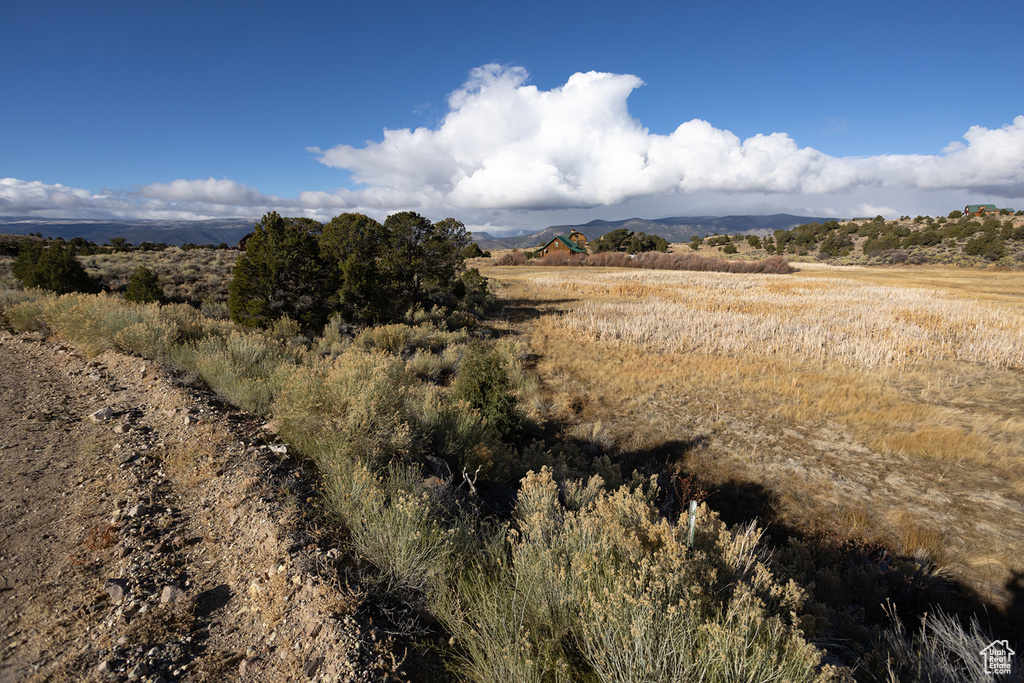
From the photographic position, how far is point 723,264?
52.3 m

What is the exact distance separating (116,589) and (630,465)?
5.87m

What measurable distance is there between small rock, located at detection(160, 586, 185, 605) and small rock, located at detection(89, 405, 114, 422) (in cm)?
359

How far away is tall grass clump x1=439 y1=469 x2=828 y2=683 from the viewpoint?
75.5 inches

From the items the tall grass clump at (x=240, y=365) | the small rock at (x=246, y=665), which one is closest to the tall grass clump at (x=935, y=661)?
the small rock at (x=246, y=665)

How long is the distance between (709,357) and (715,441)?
18.2 feet

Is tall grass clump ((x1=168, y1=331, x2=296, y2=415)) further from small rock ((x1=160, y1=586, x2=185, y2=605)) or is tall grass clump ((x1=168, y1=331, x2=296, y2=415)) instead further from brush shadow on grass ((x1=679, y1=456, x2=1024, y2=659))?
brush shadow on grass ((x1=679, y1=456, x2=1024, y2=659))

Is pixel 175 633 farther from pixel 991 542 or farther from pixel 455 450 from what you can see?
pixel 991 542

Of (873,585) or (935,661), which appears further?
(873,585)

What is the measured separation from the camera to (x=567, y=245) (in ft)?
219

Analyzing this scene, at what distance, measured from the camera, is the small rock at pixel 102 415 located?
A: 16.4 feet

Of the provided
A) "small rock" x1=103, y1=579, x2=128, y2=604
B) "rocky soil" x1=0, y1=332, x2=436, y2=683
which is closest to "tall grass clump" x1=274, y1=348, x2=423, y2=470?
"rocky soil" x1=0, y1=332, x2=436, y2=683

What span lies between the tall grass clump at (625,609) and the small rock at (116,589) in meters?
2.08

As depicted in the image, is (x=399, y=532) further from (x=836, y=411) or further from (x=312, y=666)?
(x=836, y=411)

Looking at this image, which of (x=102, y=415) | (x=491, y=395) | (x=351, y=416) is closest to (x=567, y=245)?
(x=491, y=395)
